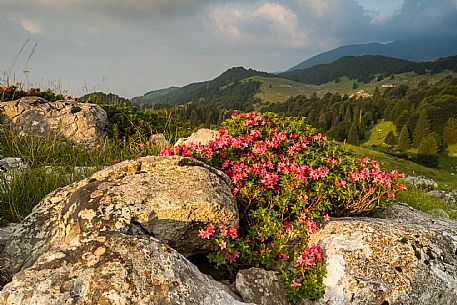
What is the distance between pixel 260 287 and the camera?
16.7ft

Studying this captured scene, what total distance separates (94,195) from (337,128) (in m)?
199

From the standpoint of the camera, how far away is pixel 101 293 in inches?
138

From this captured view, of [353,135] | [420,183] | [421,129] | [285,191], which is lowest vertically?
[353,135]

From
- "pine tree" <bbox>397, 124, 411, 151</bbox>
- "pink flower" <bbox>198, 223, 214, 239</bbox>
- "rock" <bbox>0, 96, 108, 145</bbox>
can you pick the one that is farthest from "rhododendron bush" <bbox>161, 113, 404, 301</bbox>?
"pine tree" <bbox>397, 124, 411, 151</bbox>

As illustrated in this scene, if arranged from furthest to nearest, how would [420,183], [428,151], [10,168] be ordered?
[428,151]
[420,183]
[10,168]

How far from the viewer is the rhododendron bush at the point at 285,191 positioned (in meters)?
5.31

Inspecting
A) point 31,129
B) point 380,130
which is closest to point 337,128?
point 380,130

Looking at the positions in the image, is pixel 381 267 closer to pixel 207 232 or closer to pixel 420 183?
pixel 207 232

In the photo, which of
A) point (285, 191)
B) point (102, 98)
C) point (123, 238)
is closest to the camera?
point (123, 238)

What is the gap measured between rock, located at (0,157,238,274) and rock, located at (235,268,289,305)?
845 millimetres

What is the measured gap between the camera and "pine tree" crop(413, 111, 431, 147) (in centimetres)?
16662

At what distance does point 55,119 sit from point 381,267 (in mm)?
12586

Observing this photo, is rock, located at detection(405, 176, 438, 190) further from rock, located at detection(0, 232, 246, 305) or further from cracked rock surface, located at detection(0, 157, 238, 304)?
rock, located at detection(0, 232, 246, 305)

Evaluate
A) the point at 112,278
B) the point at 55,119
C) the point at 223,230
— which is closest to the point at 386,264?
the point at 223,230
